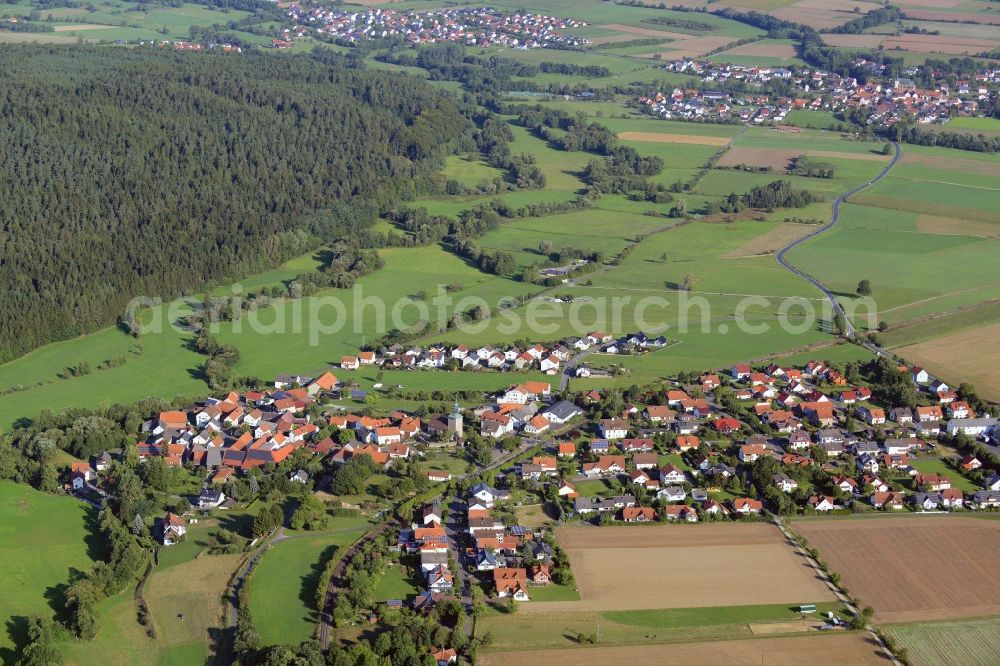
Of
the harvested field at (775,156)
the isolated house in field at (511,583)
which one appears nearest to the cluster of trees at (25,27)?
the harvested field at (775,156)

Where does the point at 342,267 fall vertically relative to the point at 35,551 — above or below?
above

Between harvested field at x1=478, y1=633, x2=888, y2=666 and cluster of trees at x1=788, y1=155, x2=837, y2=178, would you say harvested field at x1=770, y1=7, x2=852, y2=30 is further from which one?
harvested field at x1=478, y1=633, x2=888, y2=666

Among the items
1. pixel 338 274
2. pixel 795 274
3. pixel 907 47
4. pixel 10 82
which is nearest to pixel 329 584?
pixel 338 274

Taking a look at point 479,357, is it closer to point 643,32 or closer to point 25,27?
point 643,32

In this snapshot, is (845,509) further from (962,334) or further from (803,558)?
(962,334)

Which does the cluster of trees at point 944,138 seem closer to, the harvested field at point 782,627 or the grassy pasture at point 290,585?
the harvested field at point 782,627

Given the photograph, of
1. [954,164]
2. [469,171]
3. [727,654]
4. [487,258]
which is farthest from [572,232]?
[727,654]

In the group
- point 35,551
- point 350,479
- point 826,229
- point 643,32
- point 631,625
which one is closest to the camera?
point 631,625
